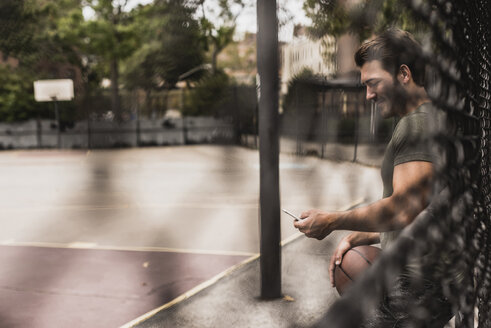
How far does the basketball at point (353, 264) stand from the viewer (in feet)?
6.53

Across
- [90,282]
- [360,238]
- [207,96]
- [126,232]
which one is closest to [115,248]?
[126,232]

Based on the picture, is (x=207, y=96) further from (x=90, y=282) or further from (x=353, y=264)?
(x=353, y=264)

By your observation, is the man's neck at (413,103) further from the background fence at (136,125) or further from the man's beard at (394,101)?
the background fence at (136,125)

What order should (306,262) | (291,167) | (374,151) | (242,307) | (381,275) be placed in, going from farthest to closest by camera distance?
1. (374,151)
2. (291,167)
3. (306,262)
4. (242,307)
5. (381,275)

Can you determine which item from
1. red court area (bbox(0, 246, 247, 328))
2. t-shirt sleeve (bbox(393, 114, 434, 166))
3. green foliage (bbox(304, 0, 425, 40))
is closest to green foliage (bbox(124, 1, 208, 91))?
green foliage (bbox(304, 0, 425, 40))

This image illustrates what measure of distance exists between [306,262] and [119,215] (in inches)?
135

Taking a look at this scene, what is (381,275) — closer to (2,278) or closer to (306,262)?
(306,262)

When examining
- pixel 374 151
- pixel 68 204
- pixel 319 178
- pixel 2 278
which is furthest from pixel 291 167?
pixel 2 278

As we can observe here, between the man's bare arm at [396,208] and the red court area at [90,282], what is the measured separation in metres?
2.10

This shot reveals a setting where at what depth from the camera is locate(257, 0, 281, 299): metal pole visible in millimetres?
2963

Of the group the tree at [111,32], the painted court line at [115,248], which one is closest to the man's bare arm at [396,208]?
the painted court line at [115,248]

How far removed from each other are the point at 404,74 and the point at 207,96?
68.8ft

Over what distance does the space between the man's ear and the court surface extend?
2.42 metres

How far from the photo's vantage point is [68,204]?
7.52 m
